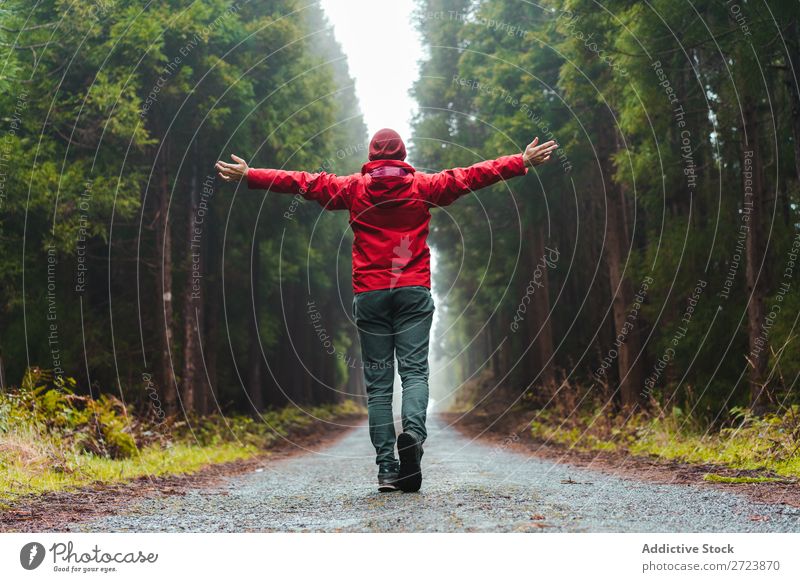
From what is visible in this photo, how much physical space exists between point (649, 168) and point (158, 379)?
10.4 meters

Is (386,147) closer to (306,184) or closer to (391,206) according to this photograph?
(391,206)

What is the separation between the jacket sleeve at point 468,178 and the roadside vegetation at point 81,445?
12.5ft

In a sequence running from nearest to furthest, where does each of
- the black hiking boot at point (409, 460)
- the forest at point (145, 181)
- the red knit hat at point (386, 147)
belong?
1. the black hiking boot at point (409, 460)
2. the red knit hat at point (386, 147)
3. the forest at point (145, 181)

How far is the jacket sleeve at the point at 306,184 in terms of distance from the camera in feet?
19.9

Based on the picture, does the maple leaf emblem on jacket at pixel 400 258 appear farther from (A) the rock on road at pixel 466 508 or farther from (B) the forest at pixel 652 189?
(B) the forest at pixel 652 189

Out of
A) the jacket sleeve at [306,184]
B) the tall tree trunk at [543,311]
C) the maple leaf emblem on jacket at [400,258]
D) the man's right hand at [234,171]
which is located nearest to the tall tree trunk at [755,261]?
the maple leaf emblem on jacket at [400,258]

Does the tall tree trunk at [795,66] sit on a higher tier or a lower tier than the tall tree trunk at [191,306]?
higher

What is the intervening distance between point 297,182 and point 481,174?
1339 millimetres

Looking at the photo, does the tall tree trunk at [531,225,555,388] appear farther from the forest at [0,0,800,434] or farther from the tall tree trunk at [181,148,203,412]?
the tall tree trunk at [181,148,203,412]

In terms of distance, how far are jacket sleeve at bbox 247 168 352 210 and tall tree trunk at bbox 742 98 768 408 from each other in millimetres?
6456

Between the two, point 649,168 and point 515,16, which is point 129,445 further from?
point 515,16

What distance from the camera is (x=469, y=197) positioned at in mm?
23266

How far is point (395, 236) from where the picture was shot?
6059 millimetres

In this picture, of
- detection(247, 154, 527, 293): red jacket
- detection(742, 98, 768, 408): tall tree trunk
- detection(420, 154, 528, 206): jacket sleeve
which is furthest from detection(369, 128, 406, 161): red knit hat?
detection(742, 98, 768, 408): tall tree trunk
